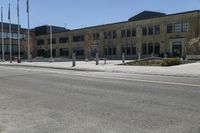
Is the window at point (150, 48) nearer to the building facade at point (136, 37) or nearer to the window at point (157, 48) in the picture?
the building facade at point (136, 37)

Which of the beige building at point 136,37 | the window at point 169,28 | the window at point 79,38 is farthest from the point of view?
the window at point 79,38

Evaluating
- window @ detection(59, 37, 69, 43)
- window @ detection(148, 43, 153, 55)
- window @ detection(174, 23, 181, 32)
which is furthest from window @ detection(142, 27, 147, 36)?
window @ detection(59, 37, 69, 43)

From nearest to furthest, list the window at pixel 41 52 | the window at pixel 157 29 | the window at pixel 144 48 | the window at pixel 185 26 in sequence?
1. the window at pixel 185 26
2. the window at pixel 157 29
3. the window at pixel 144 48
4. the window at pixel 41 52

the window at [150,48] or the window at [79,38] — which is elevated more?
the window at [79,38]

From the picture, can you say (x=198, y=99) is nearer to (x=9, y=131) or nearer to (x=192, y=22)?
(x=9, y=131)

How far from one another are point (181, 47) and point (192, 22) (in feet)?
17.0

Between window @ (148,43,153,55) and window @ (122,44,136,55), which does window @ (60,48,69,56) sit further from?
window @ (148,43,153,55)

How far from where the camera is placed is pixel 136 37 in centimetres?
6444

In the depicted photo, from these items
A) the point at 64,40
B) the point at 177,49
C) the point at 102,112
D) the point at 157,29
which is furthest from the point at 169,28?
the point at 102,112

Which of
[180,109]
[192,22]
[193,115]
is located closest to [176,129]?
[193,115]

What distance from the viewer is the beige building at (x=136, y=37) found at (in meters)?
54.9

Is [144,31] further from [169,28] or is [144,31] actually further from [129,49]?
[169,28]

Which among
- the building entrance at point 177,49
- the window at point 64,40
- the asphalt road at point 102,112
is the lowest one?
the asphalt road at point 102,112

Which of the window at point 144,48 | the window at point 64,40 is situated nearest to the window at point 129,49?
the window at point 144,48
